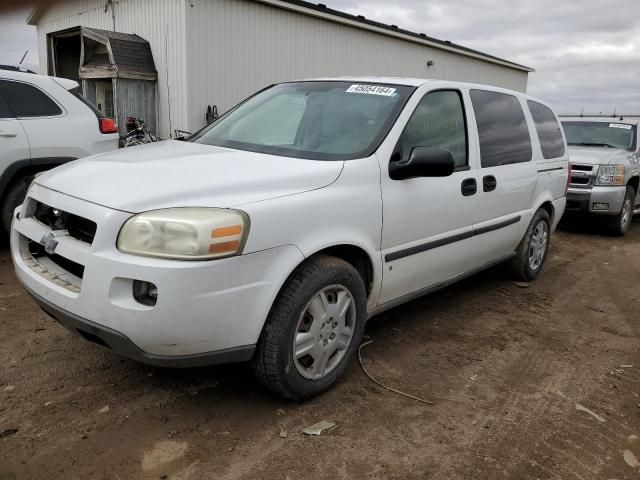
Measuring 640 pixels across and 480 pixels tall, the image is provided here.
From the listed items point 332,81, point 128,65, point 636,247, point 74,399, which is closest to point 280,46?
point 128,65

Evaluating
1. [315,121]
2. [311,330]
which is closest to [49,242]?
[311,330]

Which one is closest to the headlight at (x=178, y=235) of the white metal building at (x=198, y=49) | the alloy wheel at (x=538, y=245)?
the alloy wheel at (x=538, y=245)

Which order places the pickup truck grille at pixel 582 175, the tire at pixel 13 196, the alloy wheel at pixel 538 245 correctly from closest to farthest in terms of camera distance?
the alloy wheel at pixel 538 245
the tire at pixel 13 196
the pickup truck grille at pixel 582 175

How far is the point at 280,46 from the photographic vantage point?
1231 cm

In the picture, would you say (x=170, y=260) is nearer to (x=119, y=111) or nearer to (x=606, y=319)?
(x=606, y=319)

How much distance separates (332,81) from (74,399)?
2629 millimetres

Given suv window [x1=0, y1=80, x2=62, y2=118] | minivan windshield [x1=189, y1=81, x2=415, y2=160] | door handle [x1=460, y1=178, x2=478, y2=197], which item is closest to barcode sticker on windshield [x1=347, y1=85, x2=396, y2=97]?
minivan windshield [x1=189, y1=81, x2=415, y2=160]

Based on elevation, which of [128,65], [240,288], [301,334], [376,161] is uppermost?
[128,65]

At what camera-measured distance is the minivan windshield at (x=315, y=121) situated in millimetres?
3371

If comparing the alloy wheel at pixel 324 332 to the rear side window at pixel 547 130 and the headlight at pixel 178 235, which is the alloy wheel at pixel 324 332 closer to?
the headlight at pixel 178 235

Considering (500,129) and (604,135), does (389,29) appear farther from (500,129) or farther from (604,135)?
(500,129)

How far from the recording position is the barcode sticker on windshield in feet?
12.1

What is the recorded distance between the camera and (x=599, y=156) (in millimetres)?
8391

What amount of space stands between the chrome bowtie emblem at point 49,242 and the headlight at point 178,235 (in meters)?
0.49
